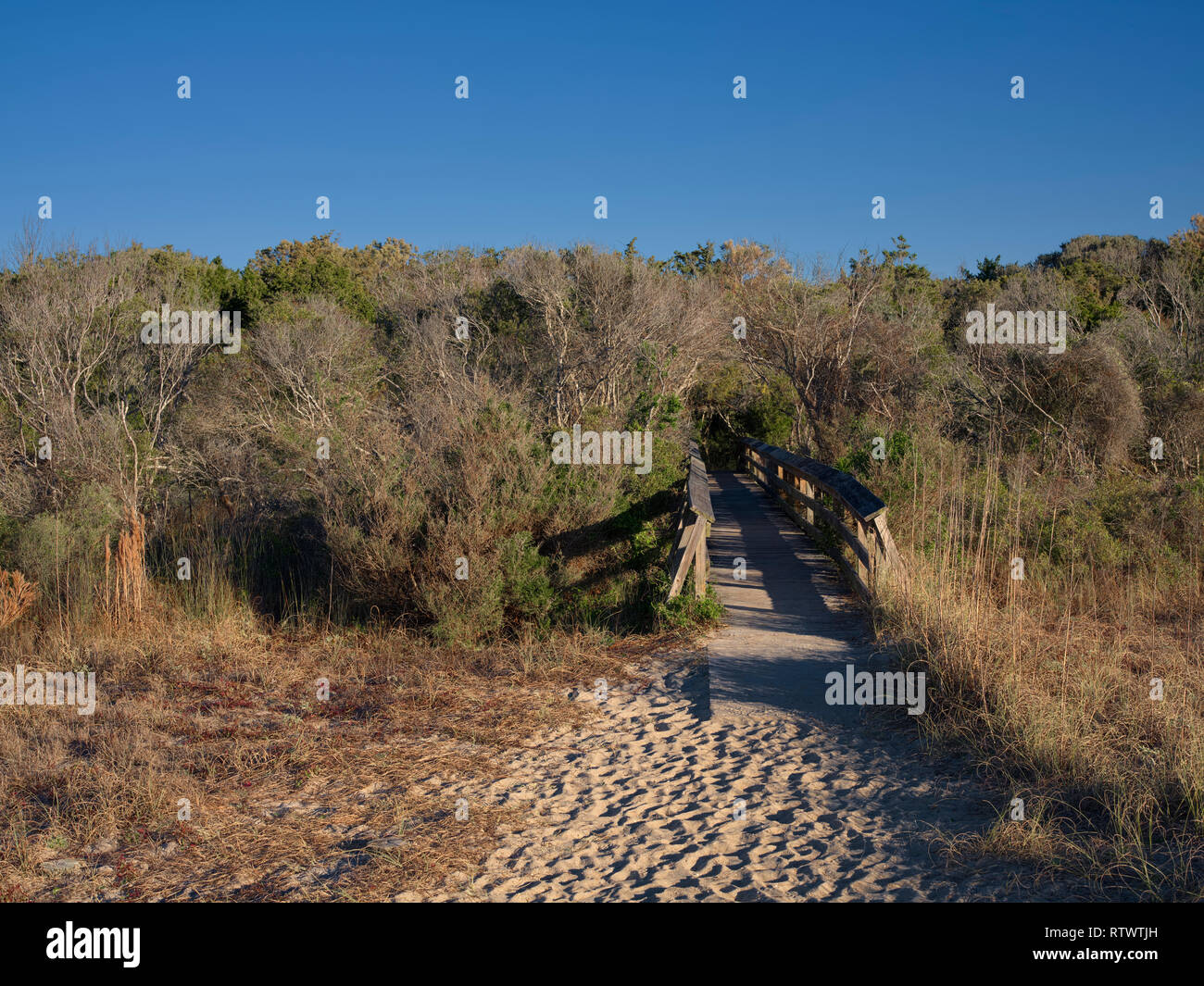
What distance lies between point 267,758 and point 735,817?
10.5ft

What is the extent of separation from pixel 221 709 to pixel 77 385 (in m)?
11.5

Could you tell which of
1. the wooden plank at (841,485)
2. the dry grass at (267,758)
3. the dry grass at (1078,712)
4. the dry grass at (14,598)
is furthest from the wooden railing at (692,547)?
the dry grass at (14,598)

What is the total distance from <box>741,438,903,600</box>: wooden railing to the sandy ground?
264cm

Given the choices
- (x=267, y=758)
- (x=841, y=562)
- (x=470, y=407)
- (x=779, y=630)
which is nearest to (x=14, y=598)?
(x=267, y=758)

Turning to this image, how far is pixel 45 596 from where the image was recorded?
30.1ft

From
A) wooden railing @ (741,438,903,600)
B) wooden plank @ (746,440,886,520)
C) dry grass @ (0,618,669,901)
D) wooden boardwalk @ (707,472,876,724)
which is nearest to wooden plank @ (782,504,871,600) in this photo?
wooden railing @ (741,438,903,600)

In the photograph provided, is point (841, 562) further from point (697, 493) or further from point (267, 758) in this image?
point (267, 758)

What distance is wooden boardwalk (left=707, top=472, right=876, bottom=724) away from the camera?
21.2ft

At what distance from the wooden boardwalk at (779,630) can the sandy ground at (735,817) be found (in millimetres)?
282

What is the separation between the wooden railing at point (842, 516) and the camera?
27.6 ft

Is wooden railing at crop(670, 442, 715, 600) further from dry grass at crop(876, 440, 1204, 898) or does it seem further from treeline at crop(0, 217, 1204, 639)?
dry grass at crop(876, 440, 1204, 898)

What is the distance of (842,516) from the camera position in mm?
11375

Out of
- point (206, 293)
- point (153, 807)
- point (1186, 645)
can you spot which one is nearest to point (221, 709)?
point (153, 807)

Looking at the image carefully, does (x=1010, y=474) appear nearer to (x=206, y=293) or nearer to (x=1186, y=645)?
(x=1186, y=645)
